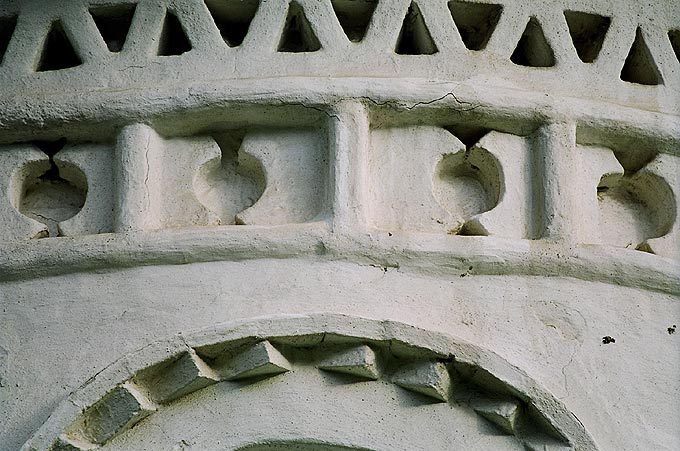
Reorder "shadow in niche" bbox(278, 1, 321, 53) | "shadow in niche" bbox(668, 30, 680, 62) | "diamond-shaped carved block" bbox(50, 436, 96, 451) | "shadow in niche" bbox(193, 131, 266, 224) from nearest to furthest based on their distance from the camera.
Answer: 1. "diamond-shaped carved block" bbox(50, 436, 96, 451)
2. "shadow in niche" bbox(193, 131, 266, 224)
3. "shadow in niche" bbox(278, 1, 321, 53)
4. "shadow in niche" bbox(668, 30, 680, 62)

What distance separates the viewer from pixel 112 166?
4.11 metres

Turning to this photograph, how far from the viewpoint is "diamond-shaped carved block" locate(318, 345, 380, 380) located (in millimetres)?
3732

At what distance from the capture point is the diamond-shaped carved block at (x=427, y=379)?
12.2 ft

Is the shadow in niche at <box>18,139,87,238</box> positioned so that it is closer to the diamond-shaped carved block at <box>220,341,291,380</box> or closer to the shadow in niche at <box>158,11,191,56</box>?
the shadow in niche at <box>158,11,191,56</box>

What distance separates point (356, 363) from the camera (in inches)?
147

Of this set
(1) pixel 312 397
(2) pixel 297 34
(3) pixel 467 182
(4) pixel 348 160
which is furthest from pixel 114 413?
(2) pixel 297 34

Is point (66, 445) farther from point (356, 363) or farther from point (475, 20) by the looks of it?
point (475, 20)

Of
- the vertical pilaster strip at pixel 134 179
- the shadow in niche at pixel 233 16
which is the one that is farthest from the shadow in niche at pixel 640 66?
the vertical pilaster strip at pixel 134 179

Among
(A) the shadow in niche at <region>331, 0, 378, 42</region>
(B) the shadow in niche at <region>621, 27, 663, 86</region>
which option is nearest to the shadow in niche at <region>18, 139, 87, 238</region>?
(A) the shadow in niche at <region>331, 0, 378, 42</region>

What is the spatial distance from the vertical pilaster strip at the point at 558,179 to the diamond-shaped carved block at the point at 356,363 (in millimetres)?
635

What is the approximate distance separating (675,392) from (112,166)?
5.61 ft

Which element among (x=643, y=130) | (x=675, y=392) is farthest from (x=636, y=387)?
(x=643, y=130)

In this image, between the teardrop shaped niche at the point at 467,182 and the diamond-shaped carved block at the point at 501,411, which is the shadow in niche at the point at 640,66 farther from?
the diamond-shaped carved block at the point at 501,411

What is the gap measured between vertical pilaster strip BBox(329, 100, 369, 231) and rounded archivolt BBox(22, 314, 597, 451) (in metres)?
0.33
